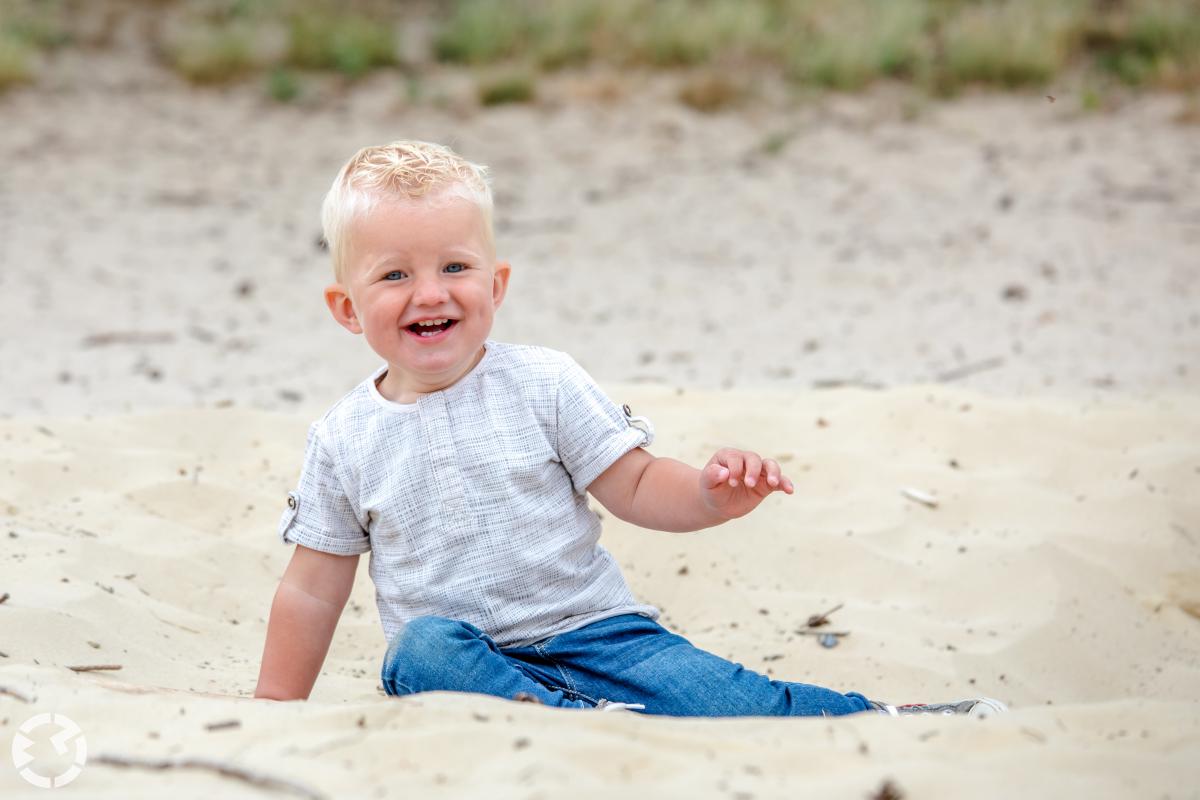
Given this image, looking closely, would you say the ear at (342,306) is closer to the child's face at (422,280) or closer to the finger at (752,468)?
the child's face at (422,280)

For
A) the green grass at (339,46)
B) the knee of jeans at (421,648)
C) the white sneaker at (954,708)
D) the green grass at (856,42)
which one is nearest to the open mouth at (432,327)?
the knee of jeans at (421,648)

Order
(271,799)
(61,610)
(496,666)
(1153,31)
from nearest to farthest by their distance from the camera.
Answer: (271,799)
(496,666)
(61,610)
(1153,31)

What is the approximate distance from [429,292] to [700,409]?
1.89 meters

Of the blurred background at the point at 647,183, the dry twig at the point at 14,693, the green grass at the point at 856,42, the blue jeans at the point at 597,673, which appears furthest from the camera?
the green grass at the point at 856,42

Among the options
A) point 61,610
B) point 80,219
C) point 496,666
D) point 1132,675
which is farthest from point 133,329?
point 1132,675

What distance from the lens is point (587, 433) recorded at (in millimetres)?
2500

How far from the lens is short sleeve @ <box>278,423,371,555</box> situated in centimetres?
251

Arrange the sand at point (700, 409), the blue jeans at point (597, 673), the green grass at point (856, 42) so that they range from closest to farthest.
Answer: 1. the sand at point (700, 409)
2. the blue jeans at point (597, 673)
3. the green grass at point (856, 42)

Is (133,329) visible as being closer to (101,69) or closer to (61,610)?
(61,610)

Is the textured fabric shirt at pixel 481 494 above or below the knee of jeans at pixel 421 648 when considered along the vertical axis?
above

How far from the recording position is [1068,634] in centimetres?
310

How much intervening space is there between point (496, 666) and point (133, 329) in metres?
3.71

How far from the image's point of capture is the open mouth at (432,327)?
95.3 inches

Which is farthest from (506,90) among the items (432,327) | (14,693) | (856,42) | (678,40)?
(14,693)
